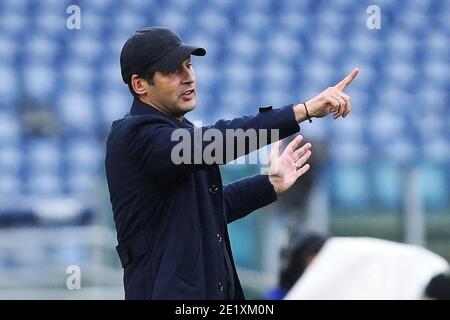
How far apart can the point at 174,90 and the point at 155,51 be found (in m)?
0.09

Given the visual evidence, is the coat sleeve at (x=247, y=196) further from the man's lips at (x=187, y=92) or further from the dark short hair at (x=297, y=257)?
the dark short hair at (x=297, y=257)

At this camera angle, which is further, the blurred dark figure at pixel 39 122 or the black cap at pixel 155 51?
the blurred dark figure at pixel 39 122

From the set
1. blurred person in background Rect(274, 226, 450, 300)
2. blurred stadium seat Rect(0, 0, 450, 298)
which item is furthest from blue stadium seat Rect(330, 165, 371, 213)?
blurred person in background Rect(274, 226, 450, 300)

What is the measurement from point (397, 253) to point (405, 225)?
7.00 ft

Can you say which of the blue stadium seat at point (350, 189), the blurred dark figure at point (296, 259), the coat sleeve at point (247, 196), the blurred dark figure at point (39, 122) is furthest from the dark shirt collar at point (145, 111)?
the blurred dark figure at point (39, 122)

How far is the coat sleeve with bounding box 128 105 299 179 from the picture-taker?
6.12 feet

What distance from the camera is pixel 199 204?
6.33 feet

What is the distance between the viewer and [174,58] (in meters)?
1.96

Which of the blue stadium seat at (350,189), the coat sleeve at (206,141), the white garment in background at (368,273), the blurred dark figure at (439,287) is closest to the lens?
the coat sleeve at (206,141)

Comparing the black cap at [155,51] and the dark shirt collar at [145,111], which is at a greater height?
the black cap at [155,51]

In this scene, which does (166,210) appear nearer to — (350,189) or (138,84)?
(138,84)

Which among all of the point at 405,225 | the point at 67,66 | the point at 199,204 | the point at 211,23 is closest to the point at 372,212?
the point at 405,225

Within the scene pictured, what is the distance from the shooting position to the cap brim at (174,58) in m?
1.95

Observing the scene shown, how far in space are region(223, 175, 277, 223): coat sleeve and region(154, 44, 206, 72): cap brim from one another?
0.33 meters
